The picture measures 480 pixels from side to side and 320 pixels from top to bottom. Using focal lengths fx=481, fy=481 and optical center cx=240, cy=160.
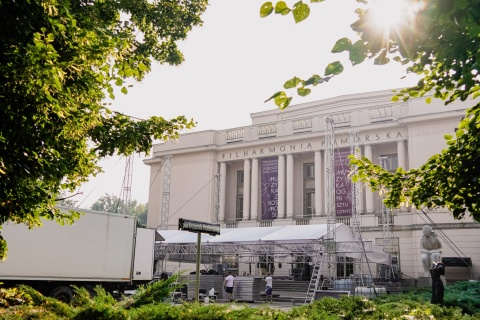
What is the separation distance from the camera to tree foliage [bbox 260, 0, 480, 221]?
9.59 feet

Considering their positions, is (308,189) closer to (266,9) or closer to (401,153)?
(401,153)

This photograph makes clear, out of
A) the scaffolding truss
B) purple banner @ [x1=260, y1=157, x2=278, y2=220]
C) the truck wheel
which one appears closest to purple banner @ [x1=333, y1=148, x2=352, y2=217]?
purple banner @ [x1=260, y1=157, x2=278, y2=220]

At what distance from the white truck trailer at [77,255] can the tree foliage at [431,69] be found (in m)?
14.5

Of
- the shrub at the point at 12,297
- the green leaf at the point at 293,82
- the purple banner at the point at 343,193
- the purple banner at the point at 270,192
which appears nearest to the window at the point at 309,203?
the purple banner at the point at 270,192

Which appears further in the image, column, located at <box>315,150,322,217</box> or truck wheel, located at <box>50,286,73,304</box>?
column, located at <box>315,150,322,217</box>

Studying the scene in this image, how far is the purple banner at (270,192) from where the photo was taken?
4388 centimetres

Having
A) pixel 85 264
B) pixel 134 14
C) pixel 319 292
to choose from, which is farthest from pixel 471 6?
pixel 319 292

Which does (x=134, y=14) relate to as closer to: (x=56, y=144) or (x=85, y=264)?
(x=56, y=144)

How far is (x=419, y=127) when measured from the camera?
39.0m

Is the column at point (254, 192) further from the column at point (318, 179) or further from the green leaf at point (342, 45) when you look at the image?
the green leaf at point (342, 45)

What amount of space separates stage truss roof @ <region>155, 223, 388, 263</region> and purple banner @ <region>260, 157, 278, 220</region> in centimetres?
1175

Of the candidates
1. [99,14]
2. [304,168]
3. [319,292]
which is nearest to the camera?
[99,14]

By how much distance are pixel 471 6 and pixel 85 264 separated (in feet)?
61.1

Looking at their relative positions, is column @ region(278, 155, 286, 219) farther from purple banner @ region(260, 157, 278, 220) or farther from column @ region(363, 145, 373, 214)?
column @ region(363, 145, 373, 214)
